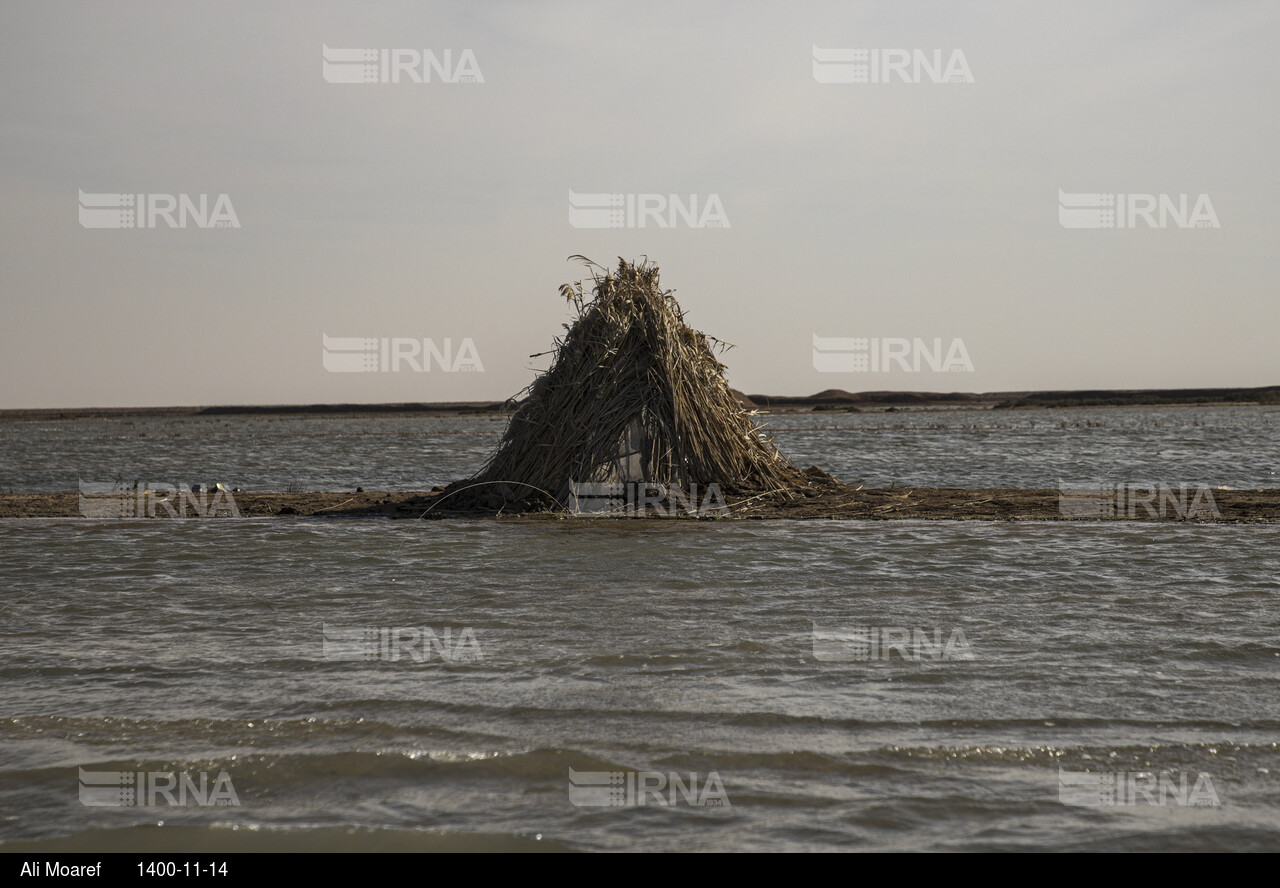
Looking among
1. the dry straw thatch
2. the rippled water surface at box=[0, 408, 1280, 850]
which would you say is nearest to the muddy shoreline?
the dry straw thatch

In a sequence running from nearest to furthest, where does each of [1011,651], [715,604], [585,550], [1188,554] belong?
[1011,651], [715,604], [1188,554], [585,550]

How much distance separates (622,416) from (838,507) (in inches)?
123

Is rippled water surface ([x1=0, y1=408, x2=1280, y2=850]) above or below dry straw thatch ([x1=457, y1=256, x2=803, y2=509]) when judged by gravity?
below

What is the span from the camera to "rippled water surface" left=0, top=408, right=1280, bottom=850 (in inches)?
143

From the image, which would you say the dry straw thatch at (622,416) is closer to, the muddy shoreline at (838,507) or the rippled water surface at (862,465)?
the muddy shoreline at (838,507)

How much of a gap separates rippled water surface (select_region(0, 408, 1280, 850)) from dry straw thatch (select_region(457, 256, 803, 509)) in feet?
10.5

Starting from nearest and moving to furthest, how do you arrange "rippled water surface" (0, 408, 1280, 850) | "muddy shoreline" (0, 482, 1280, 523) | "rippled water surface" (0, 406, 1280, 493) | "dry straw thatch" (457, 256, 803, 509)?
"rippled water surface" (0, 408, 1280, 850) → "muddy shoreline" (0, 482, 1280, 523) → "dry straw thatch" (457, 256, 803, 509) → "rippled water surface" (0, 406, 1280, 493)

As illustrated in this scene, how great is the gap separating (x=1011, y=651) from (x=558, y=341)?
918 cm

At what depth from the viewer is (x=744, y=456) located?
14.2 metres

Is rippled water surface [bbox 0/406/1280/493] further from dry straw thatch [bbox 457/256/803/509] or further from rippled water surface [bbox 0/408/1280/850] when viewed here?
rippled water surface [bbox 0/408/1280/850]

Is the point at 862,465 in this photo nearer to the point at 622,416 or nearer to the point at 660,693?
the point at 622,416
